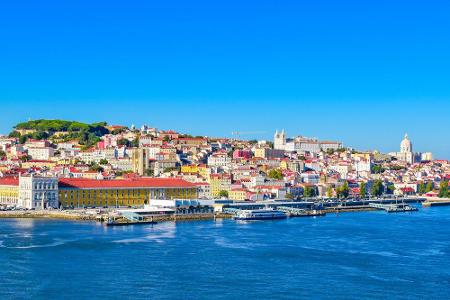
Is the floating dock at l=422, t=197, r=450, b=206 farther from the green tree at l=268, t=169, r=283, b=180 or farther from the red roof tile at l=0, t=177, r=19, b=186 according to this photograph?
the red roof tile at l=0, t=177, r=19, b=186

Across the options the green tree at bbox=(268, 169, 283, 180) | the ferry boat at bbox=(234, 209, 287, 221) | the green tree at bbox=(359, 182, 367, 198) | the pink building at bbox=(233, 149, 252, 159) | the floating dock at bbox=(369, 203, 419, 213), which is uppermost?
the pink building at bbox=(233, 149, 252, 159)

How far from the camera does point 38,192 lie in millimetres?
22812

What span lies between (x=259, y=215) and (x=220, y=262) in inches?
345

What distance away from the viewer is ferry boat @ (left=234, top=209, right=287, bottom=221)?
71.7 feet

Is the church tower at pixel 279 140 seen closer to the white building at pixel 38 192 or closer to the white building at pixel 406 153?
the white building at pixel 406 153

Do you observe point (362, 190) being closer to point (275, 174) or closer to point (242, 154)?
point (275, 174)

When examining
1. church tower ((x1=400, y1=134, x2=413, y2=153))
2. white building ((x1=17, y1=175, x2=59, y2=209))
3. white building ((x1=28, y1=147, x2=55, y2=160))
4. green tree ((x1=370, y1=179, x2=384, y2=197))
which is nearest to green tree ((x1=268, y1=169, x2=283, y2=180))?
green tree ((x1=370, y1=179, x2=384, y2=197))

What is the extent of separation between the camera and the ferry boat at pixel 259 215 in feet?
71.7

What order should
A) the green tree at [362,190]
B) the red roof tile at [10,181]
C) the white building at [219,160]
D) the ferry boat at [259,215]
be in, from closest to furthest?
the ferry boat at [259,215] < the red roof tile at [10,181] < the green tree at [362,190] < the white building at [219,160]

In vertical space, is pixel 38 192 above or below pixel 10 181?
below

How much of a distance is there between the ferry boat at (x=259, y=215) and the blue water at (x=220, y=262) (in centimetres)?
212

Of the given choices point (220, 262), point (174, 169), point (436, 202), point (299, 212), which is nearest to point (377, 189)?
point (436, 202)

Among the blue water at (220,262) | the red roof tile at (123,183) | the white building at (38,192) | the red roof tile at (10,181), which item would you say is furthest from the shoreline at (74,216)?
the red roof tile at (10,181)

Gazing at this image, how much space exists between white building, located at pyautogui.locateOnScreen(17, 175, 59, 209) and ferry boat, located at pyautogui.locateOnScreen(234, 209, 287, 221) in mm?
4831
